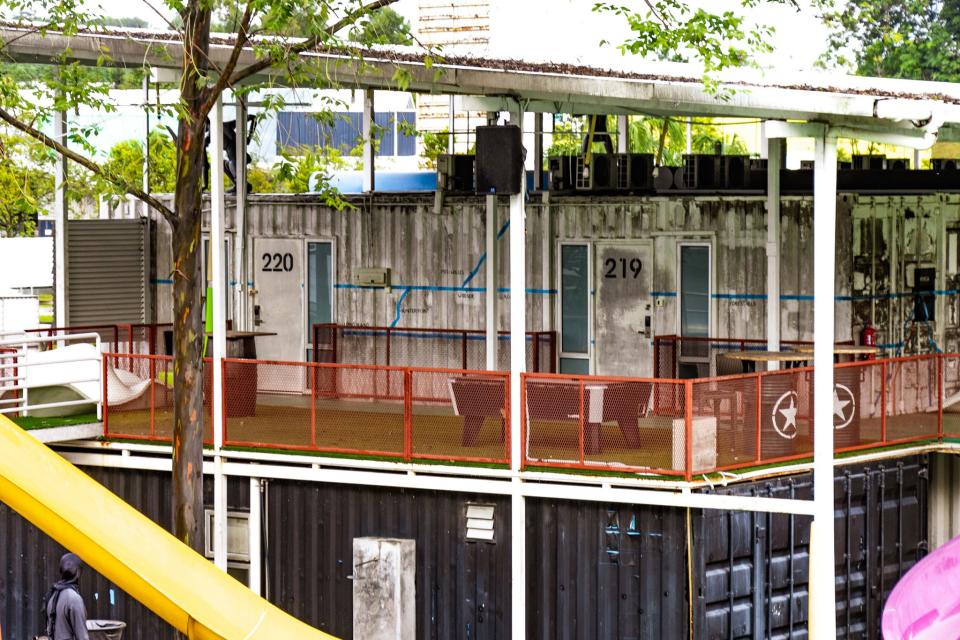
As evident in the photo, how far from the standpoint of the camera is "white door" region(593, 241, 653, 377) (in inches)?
835

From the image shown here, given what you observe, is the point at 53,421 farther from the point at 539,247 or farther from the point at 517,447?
the point at 539,247

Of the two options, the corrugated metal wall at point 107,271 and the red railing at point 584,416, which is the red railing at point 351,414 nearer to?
the red railing at point 584,416

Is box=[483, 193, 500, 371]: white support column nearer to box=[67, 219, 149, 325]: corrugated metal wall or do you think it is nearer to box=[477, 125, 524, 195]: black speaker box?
box=[477, 125, 524, 195]: black speaker box

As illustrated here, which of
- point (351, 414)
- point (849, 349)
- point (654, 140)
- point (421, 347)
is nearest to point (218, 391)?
point (351, 414)

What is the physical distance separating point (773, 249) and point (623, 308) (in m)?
3.14

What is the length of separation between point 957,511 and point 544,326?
6034 millimetres

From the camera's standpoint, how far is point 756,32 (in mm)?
15430

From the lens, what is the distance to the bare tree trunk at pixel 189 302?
49.6ft

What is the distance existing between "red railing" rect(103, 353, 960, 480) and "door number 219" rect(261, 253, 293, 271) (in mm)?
3745

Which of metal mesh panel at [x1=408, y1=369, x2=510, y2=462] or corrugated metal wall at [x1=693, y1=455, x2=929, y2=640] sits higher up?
metal mesh panel at [x1=408, y1=369, x2=510, y2=462]

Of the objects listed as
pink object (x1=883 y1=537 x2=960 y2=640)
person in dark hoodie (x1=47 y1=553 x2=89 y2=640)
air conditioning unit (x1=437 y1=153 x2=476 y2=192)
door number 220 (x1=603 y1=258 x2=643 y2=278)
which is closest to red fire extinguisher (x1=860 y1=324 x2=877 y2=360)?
door number 220 (x1=603 y1=258 x2=643 y2=278)

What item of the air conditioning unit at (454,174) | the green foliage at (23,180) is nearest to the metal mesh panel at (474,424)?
the green foliage at (23,180)

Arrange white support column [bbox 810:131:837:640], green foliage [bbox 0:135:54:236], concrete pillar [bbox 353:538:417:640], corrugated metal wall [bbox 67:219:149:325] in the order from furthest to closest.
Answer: corrugated metal wall [bbox 67:219:149:325]
concrete pillar [bbox 353:538:417:640]
green foliage [bbox 0:135:54:236]
white support column [bbox 810:131:837:640]

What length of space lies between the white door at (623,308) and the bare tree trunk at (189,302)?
740 centimetres
